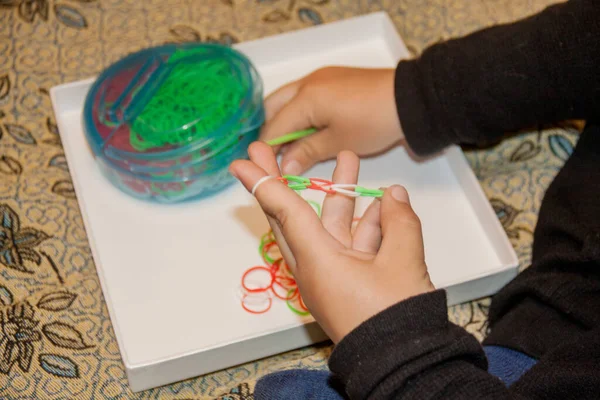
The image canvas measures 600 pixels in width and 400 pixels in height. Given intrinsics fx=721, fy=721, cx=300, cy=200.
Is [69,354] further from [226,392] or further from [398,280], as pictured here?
[398,280]

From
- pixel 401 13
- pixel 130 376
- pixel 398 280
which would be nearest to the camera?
pixel 398 280

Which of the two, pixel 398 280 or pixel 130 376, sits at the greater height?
pixel 398 280

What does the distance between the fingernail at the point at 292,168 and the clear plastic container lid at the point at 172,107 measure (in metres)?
0.06

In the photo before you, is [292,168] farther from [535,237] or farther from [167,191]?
[535,237]

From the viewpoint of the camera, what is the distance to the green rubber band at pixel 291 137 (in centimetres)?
74

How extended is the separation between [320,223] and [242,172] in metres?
0.07

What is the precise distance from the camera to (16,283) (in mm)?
706

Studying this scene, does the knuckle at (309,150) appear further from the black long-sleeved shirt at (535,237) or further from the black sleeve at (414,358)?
the black sleeve at (414,358)

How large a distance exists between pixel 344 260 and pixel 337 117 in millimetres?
239

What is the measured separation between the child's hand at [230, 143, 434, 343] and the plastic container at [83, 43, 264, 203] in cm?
19

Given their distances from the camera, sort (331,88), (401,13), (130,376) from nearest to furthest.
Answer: (130,376)
(331,88)
(401,13)

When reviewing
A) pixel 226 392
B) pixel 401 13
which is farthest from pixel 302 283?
pixel 401 13

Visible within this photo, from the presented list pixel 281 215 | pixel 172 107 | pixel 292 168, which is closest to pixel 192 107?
pixel 172 107

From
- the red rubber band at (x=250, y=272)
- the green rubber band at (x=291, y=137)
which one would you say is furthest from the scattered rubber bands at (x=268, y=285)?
the green rubber band at (x=291, y=137)
